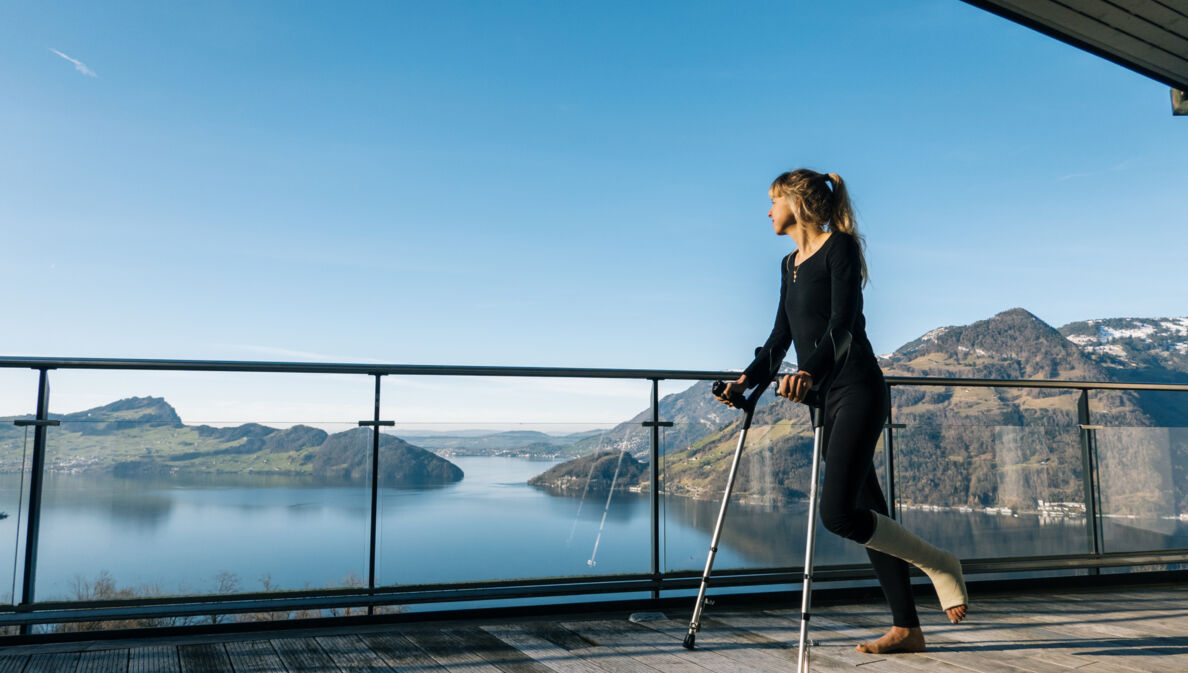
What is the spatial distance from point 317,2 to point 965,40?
2663 inches

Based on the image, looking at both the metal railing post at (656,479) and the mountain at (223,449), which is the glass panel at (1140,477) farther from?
the mountain at (223,449)

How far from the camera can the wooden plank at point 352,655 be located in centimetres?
240

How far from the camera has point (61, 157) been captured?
104375 mm

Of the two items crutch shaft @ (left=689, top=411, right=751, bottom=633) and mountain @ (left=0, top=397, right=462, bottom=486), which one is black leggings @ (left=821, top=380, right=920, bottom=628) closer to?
crutch shaft @ (left=689, top=411, right=751, bottom=633)

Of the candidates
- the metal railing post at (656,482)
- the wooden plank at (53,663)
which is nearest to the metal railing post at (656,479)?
the metal railing post at (656,482)

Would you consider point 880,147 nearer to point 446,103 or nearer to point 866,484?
point 446,103

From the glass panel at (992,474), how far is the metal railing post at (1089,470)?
0.03 m

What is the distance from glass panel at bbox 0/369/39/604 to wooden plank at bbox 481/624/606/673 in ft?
5.39

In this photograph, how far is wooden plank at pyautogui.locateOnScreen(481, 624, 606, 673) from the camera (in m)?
2.43

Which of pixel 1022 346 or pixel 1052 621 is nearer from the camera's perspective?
pixel 1052 621

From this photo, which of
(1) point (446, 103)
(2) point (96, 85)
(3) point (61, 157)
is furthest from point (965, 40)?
(3) point (61, 157)

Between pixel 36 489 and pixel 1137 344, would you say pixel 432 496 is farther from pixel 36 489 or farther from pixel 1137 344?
pixel 1137 344

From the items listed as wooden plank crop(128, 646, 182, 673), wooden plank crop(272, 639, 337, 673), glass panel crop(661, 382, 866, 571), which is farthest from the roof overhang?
wooden plank crop(128, 646, 182, 673)

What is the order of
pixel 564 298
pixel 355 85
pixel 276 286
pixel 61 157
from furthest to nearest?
pixel 564 298 → pixel 276 286 → pixel 61 157 → pixel 355 85
